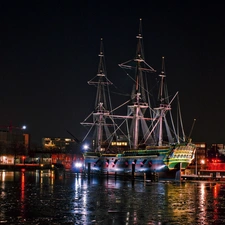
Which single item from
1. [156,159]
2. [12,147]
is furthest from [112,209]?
[12,147]

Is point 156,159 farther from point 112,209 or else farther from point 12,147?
point 12,147

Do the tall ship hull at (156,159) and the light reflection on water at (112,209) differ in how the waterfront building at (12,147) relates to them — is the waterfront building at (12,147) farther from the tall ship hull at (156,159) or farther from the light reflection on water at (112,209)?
the light reflection on water at (112,209)

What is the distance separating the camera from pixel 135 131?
109 metres

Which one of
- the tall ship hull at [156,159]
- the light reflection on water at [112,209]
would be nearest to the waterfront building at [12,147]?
the tall ship hull at [156,159]

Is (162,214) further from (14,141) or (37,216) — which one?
(14,141)

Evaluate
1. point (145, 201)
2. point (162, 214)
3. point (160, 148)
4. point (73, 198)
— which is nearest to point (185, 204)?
point (145, 201)

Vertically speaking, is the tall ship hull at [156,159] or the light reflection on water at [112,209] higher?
the tall ship hull at [156,159]

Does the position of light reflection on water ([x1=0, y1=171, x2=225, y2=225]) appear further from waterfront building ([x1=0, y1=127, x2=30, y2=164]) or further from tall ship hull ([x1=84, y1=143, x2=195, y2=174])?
waterfront building ([x1=0, y1=127, x2=30, y2=164])

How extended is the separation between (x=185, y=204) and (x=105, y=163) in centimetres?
7457

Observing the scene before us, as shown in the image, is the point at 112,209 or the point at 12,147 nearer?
the point at 112,209

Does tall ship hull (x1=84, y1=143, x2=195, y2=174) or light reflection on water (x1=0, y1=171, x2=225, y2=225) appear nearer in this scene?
light reflection on water (x1=0, y1=171, x2=225, y2=225)

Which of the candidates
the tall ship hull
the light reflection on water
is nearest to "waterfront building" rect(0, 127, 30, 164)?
the tall ship hull

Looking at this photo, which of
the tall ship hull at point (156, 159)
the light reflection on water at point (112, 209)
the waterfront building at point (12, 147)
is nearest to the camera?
the light reflection on water at point (112, 209)

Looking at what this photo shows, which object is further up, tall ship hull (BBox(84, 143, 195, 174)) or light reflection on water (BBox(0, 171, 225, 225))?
tall ship hull (BBox(84, 143, 195, 174))
